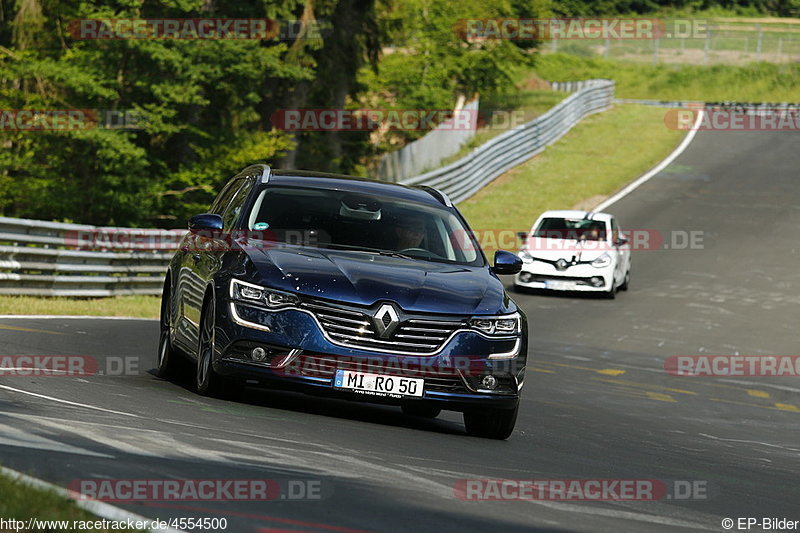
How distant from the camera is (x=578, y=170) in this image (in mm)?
41969

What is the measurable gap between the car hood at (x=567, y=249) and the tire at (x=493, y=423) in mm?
15179

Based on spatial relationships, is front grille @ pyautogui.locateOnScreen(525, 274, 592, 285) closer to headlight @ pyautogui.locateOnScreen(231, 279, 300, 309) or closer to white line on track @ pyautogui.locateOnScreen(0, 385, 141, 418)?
headlight @ pyautogui.locateOnScreen(231, 279, 300, 309)

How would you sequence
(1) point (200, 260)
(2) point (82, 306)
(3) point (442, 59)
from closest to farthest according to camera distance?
(1) point (200, 260)
(2) point (82, 306)
(3) point (442, 59)

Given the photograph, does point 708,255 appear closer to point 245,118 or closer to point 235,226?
point 245,118

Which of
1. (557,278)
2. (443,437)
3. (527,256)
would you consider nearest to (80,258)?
(527,256)

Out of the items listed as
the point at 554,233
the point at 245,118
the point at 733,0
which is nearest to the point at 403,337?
the point at 554,233

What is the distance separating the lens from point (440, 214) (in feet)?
34.4

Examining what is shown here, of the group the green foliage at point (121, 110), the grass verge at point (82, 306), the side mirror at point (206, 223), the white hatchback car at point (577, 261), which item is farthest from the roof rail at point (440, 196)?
the green foliage at point (121, 110)

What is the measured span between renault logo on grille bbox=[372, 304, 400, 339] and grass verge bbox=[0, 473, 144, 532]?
3775 millimetres

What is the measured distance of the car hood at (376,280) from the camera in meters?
8.78

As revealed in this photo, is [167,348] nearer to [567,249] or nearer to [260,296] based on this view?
[260,296]

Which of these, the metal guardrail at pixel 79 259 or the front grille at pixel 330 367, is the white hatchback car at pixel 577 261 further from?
the front grille at pixel 330 367

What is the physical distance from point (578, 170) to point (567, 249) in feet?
57.2

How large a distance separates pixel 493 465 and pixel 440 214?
307 cm
